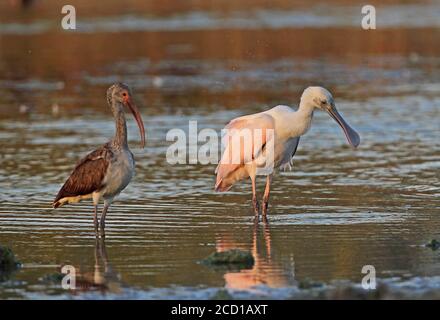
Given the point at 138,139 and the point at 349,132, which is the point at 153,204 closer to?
the point at 349,132

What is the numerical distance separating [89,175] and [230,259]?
2.25 meters

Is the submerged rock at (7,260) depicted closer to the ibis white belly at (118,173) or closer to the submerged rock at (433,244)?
the ibis white belly at (118,173)

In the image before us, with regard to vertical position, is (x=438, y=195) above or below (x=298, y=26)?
below

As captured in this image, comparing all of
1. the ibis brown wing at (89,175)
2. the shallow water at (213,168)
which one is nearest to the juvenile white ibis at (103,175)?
the ibis brown wing at (89,175)

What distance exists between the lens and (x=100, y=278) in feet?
33.7

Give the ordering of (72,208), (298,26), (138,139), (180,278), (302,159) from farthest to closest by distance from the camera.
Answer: (298,26), (138,139), (302,159), (72,208), (180,278)

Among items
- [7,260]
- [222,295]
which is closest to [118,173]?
[7,260]

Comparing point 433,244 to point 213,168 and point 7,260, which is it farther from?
point 213,168

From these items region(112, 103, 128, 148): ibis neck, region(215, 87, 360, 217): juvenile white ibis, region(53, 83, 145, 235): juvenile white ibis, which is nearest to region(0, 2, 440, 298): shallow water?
region(53, 83, 145, 235): juvenile white ibis

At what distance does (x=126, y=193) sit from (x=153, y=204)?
933 mm

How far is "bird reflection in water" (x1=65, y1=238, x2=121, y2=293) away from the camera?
32.3 feet

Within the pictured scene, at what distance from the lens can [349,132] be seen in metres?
13.4

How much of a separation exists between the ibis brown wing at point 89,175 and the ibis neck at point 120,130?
0.12 metres

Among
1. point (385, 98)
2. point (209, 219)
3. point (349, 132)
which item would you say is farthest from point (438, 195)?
point (385, 98)
